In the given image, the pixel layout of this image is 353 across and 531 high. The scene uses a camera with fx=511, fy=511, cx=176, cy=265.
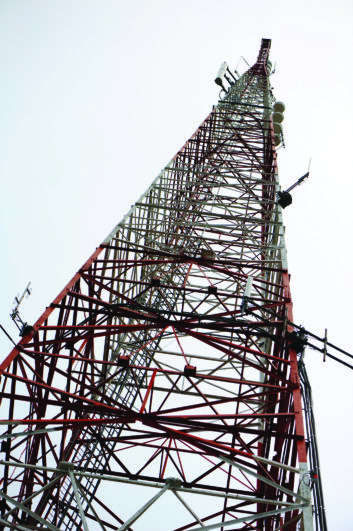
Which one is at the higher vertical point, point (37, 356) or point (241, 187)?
point (241, 187)

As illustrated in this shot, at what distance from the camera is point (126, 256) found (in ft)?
40.2

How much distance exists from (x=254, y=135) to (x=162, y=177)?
246 inches

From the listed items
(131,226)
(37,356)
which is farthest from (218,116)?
(37,356)

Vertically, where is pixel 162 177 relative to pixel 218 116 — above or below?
below

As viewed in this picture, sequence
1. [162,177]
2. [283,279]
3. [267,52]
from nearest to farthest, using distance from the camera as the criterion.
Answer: [283,279], [162,177], [267,52]

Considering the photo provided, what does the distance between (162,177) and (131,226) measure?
2710mm

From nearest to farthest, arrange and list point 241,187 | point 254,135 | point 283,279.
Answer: point 283,279
point 241,187
point 254,135

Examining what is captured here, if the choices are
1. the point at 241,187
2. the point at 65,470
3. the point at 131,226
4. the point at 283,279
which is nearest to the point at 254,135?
the point at 241,187

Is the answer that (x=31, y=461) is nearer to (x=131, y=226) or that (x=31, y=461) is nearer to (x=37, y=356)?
(x=37, y=356)

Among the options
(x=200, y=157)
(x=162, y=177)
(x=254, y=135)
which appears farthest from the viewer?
(x=254, y=135)

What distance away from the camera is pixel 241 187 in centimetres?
1585

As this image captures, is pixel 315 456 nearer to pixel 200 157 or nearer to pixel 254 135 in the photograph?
pixel 200 157

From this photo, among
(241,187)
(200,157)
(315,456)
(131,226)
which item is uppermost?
(200,157)

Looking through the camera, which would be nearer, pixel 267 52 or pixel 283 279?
pixel 283 279
